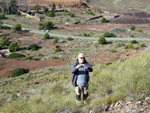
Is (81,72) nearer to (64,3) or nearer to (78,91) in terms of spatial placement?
(78,91)

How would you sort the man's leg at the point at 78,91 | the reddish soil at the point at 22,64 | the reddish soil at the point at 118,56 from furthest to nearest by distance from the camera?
the reddish soil at the point at 22,64 < the reddish soil at the point at 118,56 < the man's leg at the point at 78,91

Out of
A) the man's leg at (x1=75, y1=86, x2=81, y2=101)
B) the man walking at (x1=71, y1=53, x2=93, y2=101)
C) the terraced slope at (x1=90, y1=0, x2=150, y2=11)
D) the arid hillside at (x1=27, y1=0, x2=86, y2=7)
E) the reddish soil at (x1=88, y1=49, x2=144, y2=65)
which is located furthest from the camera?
the terraced slope at (x1=90, y1=0, x2=150, y2=11)

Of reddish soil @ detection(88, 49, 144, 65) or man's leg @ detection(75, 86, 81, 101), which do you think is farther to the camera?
reddish soil @ detection(88, 49, 144, 65)

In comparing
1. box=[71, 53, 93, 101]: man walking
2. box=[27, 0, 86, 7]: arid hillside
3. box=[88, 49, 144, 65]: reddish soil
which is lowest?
box=[88, 49, 144, 65]: reddish soil

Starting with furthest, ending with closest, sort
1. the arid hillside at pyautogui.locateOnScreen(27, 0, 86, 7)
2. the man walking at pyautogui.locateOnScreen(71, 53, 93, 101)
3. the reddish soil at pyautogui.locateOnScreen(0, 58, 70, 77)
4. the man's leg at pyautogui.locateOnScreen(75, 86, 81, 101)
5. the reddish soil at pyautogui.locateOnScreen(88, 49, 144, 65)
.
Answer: the arid hillside at pyautogui.locateOnScreen(27, 0, 86, 7), the reddish soil at pyautogui.locateOnScreen(0, 58, 70, 77), the reddish soil at pyautogui.locateOnScreen(88, 49, 144, 65), the man's leg at pyautogui.locateOnScreen(75, 86, 81, 101), the man walking at pyautogui.locateOnScreen(71, 53, 93, 101)

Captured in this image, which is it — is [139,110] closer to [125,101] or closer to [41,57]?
[125,101]

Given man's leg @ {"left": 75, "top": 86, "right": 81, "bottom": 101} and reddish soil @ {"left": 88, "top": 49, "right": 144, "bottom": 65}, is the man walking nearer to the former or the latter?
man's leg @ {"left": 75, "top": 86, "right": 81, "bottom": 101}

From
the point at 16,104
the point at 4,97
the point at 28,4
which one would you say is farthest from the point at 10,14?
the point at 16,104

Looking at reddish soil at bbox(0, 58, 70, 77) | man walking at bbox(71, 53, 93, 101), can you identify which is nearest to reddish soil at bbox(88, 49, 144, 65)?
reddish soil at bbox(0, 58, 70, 77)

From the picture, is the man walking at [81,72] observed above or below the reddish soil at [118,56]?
above

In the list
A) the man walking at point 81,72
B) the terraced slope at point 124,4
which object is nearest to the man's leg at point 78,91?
the man walking at point 81,72

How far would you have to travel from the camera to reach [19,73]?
20.0 m

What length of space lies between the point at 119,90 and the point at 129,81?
52 cm

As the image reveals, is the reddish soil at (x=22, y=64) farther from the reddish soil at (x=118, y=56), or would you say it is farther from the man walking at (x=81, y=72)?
the man walking at (x=81, y=72)
